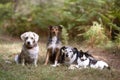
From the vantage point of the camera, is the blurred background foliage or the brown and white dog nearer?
the brown and white dog

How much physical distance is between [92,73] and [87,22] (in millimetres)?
6321

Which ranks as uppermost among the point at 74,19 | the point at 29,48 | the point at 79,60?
the point at 74,19

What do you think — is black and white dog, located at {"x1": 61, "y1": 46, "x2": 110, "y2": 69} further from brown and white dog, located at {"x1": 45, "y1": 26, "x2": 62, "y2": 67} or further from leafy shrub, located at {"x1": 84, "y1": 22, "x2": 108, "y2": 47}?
leafy shrub, located at {"x1": 84, "y1": 22, "x2": 108, "y2": 47}

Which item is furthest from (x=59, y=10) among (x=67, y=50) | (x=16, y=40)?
(x=67, y=50)

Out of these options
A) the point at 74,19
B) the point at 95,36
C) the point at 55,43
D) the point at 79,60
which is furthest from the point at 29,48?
the point at 74,19

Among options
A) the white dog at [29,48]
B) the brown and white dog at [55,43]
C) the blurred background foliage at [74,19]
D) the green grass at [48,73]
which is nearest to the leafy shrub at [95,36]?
the blurred background foliage at [74,19]

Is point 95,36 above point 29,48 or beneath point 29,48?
beneath

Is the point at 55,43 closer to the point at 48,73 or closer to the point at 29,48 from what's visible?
the point at 29,48

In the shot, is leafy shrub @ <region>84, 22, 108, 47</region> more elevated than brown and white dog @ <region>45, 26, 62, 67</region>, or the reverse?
brown and white dog @ <region>45, 26, 62, 67</region>

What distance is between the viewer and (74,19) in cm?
1392

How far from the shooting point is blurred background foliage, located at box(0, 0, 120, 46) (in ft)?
41.2

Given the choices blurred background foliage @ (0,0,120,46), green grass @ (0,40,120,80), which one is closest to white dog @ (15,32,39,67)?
green grass @ (0,40,120,80)

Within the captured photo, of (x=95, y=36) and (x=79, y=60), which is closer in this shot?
(x=79, y=60)

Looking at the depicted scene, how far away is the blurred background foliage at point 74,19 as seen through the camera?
12.6 meters
